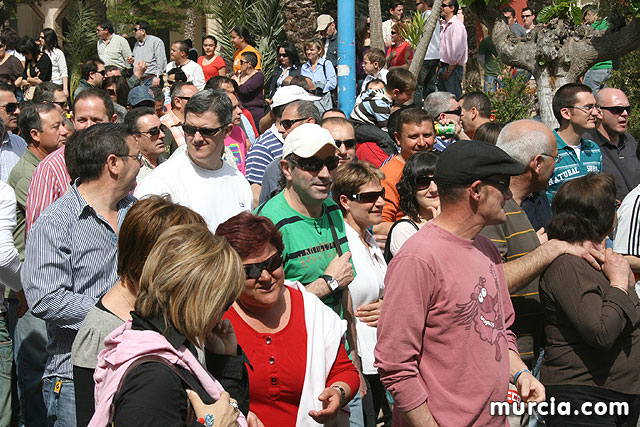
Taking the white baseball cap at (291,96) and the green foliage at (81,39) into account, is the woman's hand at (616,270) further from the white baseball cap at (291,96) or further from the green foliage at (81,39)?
the green foliage at (81,39)

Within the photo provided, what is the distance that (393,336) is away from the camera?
3.14 m

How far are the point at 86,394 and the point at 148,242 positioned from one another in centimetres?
74

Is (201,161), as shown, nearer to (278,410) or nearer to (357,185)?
(357,185)

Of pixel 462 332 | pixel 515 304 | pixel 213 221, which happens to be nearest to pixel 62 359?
pixel 213 221

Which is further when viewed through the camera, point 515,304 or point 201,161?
point 201,161

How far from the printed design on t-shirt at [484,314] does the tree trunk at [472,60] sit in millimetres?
13649

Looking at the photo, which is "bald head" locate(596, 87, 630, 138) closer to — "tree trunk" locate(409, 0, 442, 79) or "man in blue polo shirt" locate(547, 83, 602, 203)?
"man in blue polo shirt" locate(547, 83, 602, 203)

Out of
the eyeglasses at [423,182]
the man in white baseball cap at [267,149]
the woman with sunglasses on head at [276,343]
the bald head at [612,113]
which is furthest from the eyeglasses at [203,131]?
the bald head at [612,113]

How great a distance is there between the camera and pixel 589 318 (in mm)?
3912

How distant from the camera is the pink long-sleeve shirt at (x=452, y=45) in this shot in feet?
44.8

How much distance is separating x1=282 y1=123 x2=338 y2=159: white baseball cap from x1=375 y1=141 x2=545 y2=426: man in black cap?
3.84 ft

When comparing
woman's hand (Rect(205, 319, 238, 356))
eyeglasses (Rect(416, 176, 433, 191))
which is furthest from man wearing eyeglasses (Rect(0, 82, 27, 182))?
woman's hand (Rect(205, 319, 238, 356))

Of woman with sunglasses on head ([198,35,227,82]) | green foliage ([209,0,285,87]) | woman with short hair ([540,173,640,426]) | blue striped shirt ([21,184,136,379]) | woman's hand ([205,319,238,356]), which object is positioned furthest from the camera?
green foliage ([209,0,285,87])

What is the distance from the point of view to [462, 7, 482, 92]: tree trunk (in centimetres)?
1742
